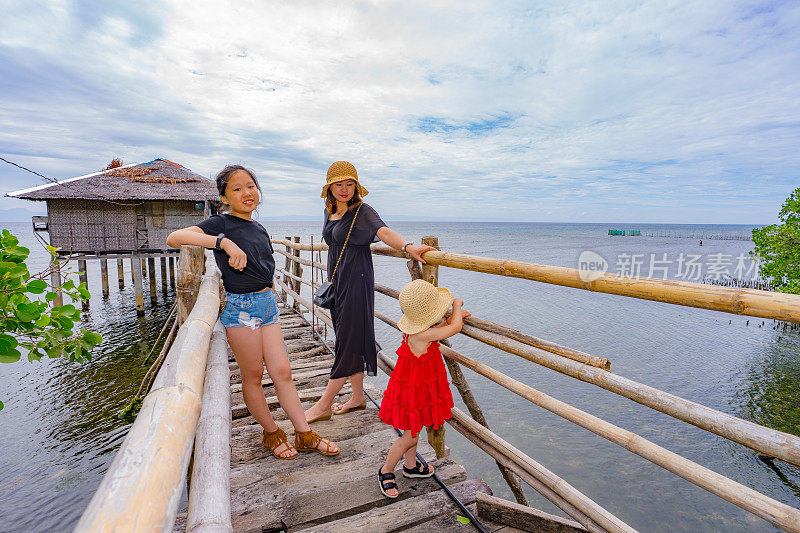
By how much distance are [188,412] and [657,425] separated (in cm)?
1138

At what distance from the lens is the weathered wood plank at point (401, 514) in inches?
88.8

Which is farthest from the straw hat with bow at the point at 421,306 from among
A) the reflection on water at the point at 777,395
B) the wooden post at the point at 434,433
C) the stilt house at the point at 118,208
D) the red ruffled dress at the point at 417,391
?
the stilt house at the point at 118,208

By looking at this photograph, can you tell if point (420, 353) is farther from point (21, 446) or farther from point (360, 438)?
point (21, 446)

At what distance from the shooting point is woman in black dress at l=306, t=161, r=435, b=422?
2877 mm

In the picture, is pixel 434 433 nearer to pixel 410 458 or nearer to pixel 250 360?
pixel 410 458

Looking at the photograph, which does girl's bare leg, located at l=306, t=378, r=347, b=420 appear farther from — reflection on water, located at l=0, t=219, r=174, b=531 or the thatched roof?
the thatched roof

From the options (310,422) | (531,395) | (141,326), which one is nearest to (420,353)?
(531,395)

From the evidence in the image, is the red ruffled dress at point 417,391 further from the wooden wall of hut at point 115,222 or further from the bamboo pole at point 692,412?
the wooden wall of hut at point 115,222

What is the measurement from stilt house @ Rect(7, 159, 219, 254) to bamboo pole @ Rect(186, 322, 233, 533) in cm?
1865

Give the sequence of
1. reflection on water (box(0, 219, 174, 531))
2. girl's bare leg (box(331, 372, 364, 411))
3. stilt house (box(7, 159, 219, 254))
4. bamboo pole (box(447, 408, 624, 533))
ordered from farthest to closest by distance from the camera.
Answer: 1. stilt house (box(7, 159, 219, 254))
2. reflection on water (box(0, 219, 174, 531))
3. girl's bare leg (box(331, 372, 364, 411))
4. bamboo pole (box(447, 408, 624, 533))

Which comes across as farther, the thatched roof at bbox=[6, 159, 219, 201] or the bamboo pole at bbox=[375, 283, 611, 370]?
the thatched roof at bbox=[6, 159, 219, 201]

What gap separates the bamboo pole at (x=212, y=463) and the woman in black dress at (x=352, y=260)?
1.14 metres

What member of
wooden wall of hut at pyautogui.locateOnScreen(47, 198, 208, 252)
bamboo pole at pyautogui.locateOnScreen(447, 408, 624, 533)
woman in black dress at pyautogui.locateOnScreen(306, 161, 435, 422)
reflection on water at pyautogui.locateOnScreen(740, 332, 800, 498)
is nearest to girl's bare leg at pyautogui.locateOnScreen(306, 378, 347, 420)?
woman in black dress at pyautogui.locateOnScreen(306, 161, 435, 422)

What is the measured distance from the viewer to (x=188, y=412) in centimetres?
114
